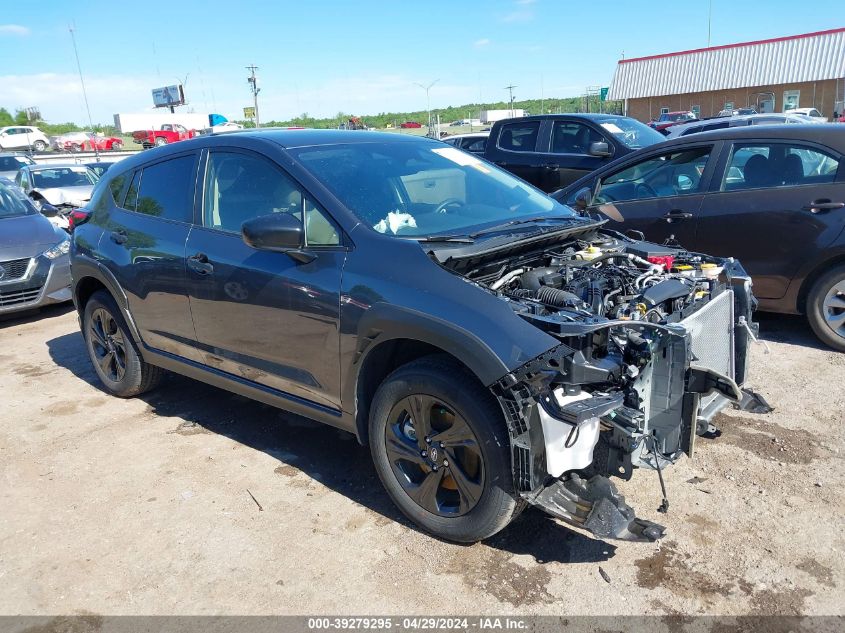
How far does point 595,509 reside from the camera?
2.75m

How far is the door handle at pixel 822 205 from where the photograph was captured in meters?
5.05

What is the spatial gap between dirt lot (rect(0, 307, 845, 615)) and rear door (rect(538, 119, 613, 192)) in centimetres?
541

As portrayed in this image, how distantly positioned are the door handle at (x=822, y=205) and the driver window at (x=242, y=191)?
3956 mm

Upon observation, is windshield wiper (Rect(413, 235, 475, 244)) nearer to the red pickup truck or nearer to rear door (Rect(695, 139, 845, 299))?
rear door (Rect(695, 139, 845, 299))

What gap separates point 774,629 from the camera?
2.53 m

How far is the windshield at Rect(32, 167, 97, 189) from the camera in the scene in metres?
14.5

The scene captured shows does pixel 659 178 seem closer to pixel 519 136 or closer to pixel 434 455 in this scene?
pixel 434 455

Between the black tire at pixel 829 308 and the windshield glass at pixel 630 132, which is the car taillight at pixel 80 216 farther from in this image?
the windshield glass at pixel 630 132

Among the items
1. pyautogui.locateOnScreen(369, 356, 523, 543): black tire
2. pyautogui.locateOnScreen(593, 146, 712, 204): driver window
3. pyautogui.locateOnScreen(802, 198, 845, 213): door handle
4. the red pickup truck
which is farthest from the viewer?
the red pickup truck

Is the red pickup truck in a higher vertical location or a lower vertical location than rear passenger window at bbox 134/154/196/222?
lower

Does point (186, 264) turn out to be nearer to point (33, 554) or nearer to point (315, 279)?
point (315, 279)

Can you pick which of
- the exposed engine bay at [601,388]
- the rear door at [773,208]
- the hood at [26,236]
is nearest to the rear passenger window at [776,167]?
the rear door at [773,208]

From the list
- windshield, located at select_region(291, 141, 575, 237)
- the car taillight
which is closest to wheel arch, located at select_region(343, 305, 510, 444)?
windshield, located at select_region(291, 141, 575, 237)

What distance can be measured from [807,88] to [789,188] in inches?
1451
